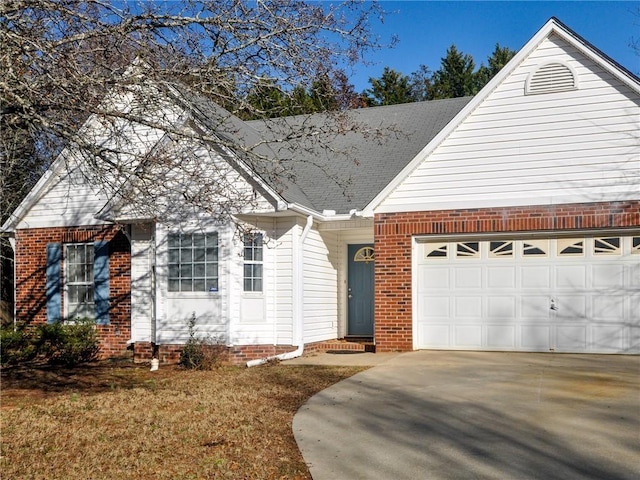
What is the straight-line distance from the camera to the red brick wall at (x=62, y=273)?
51.1 ft

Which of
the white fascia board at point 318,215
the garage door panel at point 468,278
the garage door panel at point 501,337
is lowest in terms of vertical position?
the garage door panel at point 501,337

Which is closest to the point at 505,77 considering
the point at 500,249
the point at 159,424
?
the point at 500,249

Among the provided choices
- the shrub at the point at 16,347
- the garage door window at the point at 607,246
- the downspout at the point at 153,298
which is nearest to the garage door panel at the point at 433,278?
the garage door window at the point at 607,246

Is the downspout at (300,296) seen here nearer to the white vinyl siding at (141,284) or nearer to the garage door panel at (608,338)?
the white vinyl siding at (141,284)

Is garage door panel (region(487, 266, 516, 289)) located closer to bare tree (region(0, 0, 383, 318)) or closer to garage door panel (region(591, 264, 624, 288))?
garage door panel (region(591, 264, 624, 288))

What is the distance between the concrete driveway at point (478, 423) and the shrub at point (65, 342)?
643 cm

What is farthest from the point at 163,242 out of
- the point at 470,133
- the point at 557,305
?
the point at 557,305

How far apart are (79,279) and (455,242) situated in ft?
28.1

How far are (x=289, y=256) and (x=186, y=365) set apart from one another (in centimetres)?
299

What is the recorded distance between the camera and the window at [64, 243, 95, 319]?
632 inches

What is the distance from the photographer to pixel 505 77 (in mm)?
13258

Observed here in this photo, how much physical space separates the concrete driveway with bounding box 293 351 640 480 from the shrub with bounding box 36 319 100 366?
6.43 m

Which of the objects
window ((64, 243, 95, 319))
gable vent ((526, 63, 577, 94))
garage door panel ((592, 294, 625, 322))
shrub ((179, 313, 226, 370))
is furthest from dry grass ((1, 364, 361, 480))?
A: gable vent ((526, 63, 577, 94))

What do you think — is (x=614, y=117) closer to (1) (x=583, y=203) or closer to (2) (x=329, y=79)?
(1) (x=583, y=203)
